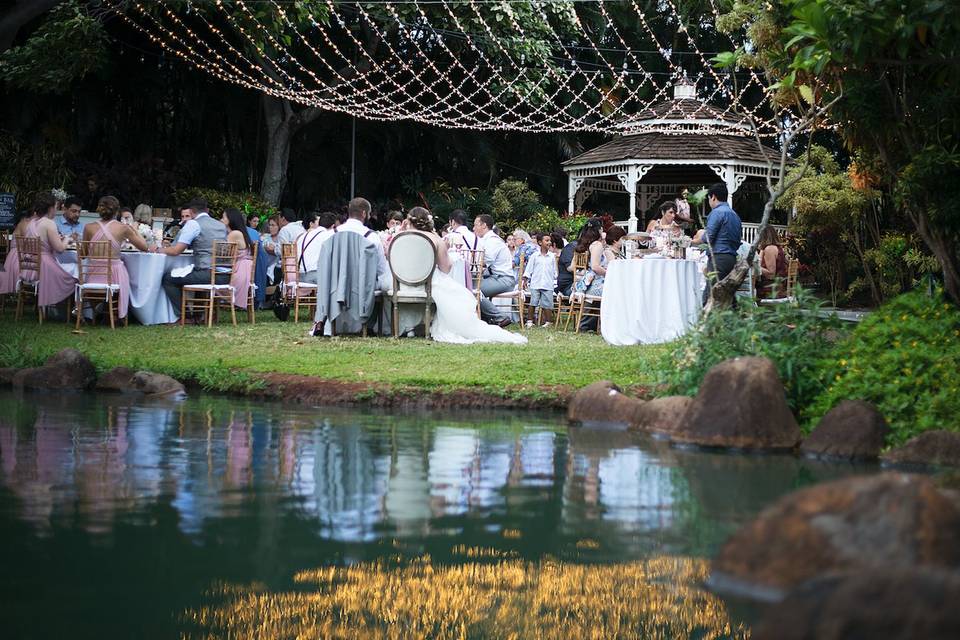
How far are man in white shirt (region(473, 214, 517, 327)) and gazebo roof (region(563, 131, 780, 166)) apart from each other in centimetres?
988

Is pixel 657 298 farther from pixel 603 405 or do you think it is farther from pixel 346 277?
pixel 603 405

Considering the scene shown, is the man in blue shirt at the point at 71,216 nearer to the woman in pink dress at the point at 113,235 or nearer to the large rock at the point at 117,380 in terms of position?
the woman in pink dress at the point at 113,235

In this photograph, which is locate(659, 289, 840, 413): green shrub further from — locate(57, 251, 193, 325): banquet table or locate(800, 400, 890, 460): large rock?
locate(57, 251, 193, 325): banquet table

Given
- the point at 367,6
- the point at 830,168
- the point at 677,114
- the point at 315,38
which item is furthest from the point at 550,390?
the point at 315,38

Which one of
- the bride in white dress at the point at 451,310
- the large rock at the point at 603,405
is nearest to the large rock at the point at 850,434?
the large rock at the point at 603,405

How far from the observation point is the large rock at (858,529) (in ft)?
12.4

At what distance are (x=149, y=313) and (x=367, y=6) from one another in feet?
32.0

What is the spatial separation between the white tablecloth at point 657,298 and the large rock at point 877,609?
10056 mm

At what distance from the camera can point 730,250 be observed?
12266 millimetres

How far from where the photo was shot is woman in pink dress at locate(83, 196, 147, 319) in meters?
13.9

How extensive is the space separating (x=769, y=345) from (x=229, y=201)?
16239 millimetres

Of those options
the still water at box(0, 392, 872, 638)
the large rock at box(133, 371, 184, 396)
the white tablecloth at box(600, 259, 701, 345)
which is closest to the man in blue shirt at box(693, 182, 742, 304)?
the white tablecloth at box(600, 259, 701, 345)

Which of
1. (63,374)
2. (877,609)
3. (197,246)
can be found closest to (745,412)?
(877,609)

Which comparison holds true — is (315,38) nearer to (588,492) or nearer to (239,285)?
(239,285)
